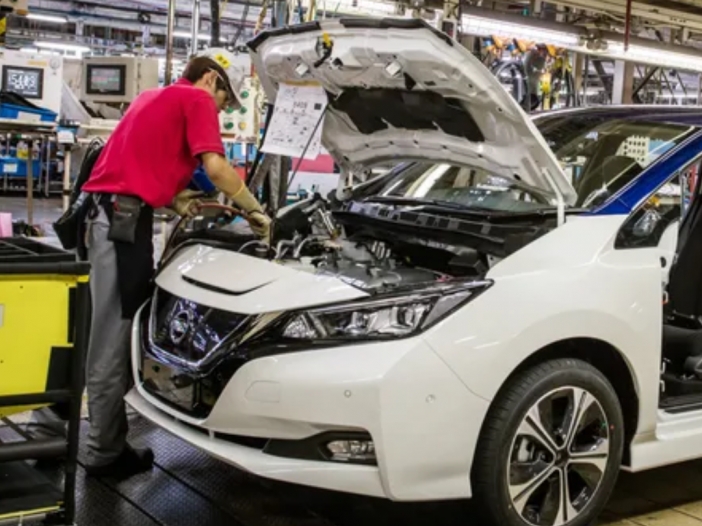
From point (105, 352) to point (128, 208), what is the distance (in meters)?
0.60

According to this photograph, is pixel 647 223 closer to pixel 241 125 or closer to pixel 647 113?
pixel 647 113

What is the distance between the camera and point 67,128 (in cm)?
957

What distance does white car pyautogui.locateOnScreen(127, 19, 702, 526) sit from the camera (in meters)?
2.68

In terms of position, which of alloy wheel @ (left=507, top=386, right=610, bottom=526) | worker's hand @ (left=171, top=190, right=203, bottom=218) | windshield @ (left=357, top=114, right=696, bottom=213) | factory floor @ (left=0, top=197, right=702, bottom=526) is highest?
windshield @ (left=357, top=114, right=696, bottom=213)

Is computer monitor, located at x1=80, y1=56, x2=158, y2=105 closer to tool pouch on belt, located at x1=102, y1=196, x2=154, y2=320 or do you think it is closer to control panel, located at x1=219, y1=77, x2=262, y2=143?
control panel, located at x1=219, y1=77, x2=262, y2=143

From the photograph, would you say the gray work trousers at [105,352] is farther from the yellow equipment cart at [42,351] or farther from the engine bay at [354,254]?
the yellow equipment cart at [42,351]

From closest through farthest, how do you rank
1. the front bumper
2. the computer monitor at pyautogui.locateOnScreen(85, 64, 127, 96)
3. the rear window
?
the front bumper < the rear window < the computer monitor at pyautogui.locateOnScreen(85, 64, 127, 96)

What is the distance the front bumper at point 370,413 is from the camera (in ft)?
8.55

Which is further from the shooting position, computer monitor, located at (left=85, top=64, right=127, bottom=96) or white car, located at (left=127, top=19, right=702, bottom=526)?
computer monitor, located at (left=85, top=64, right=127, bottom=96)

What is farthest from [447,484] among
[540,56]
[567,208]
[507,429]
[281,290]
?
[540,56]

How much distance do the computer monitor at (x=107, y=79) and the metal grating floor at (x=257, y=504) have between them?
6.38 meters

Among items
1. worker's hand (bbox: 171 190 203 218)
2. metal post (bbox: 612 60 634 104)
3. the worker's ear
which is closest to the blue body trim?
the worker's ear

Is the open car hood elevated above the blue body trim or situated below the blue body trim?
above

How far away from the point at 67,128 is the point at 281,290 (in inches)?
291
